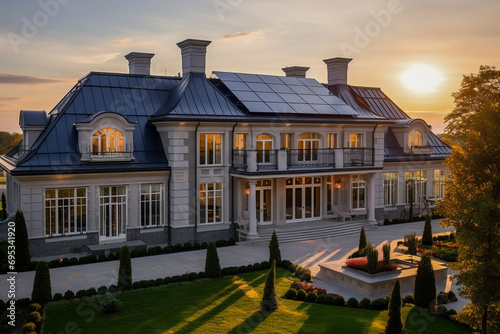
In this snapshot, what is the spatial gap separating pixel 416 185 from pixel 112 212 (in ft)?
78.6

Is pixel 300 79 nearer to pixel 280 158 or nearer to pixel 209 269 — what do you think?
pixel 280 158

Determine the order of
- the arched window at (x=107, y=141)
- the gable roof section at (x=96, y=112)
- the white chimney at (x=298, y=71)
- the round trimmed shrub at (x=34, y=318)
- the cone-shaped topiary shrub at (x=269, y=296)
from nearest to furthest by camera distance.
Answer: the round trimmed shrub at (x=34, y=318), the cone-shaped topiary shrub at (x=269, y=296), the gable roof section at (x=96, y=112), the arched window at (x=107, y=141), the white chimney at (x=298, y=71)

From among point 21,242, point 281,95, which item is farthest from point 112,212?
point 281,95

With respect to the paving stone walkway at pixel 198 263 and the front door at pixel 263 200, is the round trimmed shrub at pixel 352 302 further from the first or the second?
the front door at pixel 263 200

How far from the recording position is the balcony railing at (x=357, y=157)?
33.5 meters

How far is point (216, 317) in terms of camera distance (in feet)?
56.7

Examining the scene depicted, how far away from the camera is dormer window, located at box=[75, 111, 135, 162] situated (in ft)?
85.9

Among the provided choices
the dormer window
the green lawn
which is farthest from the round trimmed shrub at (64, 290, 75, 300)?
the dormer window

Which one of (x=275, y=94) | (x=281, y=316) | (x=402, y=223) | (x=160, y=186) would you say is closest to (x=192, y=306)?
(x=281, y=316)

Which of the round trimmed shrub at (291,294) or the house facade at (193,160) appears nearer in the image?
the round trimmed shrub at (291,294)

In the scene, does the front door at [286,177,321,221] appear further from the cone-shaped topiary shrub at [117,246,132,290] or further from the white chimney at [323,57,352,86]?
the cone-shaped topiary shrub at [117,246,132,290]

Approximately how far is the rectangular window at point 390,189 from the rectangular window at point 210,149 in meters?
14.4

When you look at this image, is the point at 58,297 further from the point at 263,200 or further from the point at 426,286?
the point at 263,200

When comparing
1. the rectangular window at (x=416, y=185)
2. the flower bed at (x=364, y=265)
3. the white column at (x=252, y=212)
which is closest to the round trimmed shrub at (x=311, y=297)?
the flower bed at (x=364, y=265)
